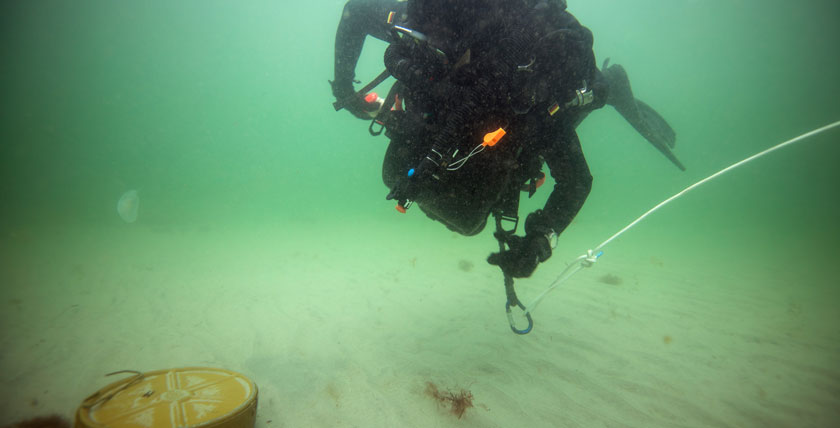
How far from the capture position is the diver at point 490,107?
199 cm

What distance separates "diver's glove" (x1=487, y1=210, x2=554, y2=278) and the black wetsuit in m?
0.13

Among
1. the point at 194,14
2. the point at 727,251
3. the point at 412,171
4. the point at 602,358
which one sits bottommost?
the point at 727,251

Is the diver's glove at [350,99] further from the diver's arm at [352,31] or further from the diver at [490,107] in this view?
the diver at [490,107]

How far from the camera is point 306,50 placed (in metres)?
56.8

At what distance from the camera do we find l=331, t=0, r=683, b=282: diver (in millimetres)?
1991

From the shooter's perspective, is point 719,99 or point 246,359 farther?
point 719,99

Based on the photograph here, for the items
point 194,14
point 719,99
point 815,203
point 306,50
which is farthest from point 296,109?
point 815,203

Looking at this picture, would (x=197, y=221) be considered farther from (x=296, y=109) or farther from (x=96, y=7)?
(x=296, y=109)

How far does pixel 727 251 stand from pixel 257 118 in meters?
101

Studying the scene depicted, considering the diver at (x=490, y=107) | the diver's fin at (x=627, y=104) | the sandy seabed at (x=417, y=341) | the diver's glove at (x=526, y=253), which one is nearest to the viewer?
the diver at (x=490, y=107)

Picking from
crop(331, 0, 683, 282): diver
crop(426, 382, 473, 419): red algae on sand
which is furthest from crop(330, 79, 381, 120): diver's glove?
crop(426, 382, 473, 419): red algae on sand

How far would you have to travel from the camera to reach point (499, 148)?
7.05 ft

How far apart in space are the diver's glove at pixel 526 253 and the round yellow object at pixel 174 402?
6.83 feet

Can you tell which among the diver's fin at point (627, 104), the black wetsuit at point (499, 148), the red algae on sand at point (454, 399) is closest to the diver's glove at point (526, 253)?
the black wetsuit at point (499, 148)
